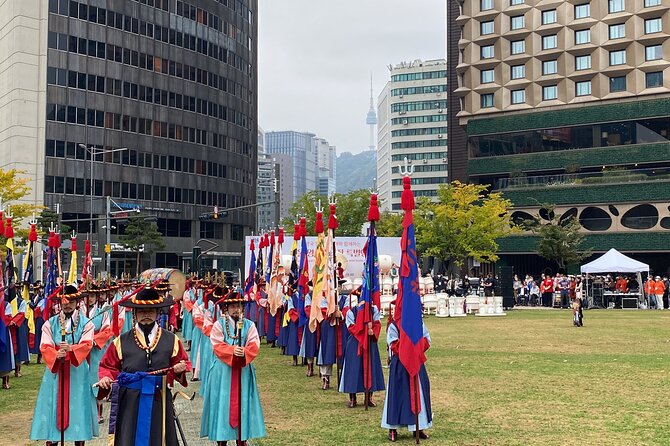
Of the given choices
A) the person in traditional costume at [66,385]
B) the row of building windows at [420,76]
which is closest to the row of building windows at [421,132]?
the row of building windows at [420,76]

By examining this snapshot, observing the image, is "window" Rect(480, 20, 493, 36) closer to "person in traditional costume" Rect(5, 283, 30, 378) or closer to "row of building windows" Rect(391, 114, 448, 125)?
"person in traditional costume" Rect(5, 283, 30, 378)

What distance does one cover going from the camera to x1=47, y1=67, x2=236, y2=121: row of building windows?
64375 millimetres

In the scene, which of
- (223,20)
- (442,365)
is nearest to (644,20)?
(223,20)

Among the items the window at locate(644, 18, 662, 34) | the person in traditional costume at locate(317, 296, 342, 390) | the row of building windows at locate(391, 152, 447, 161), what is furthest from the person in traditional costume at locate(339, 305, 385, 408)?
the row of building windows at locate(391, 152, 447, 161)

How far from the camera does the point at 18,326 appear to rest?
1764cm

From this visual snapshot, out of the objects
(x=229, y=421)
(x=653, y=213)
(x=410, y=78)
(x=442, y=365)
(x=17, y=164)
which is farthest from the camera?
(x=410, y=78)

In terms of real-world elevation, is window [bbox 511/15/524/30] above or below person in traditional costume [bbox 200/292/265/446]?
above

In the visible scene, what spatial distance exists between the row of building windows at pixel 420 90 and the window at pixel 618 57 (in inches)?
3560

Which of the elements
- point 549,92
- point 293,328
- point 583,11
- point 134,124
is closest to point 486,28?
point 549,92

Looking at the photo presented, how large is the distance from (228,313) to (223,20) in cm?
7411

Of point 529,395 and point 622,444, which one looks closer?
point 622,444

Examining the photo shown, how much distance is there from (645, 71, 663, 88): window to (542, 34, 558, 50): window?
7889 millimetres

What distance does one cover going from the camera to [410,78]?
500 ft

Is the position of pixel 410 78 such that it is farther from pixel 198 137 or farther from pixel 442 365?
pixel 442 365
